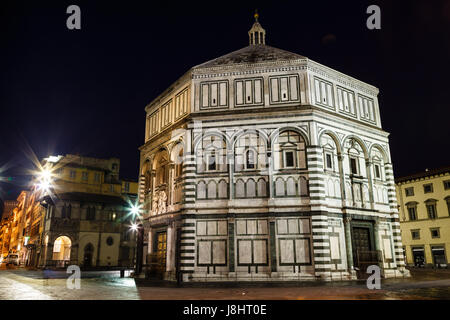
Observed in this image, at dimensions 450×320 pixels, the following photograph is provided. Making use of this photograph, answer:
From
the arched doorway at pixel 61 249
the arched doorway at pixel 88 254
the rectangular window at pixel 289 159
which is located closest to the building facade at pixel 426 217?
→ the rectangular window at pixel 289 159

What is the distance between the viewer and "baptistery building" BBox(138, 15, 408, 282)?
66.3 feet

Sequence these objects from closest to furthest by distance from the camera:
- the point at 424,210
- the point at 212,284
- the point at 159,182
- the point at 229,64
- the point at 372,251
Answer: the point at 212,284
the point at 372,251
the point at 229,64
the point at 159,182
the point at 424,210

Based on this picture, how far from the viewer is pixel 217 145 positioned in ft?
73.5

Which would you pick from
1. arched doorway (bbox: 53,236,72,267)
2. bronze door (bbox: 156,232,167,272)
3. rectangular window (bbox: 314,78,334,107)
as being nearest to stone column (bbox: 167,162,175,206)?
bronze door (bbox: 156,232,167,272)

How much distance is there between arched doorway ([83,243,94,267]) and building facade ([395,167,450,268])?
3907cm

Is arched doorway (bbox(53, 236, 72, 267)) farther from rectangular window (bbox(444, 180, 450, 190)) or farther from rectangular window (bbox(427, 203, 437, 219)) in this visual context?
rectangular window (bbox(444, 180, 450, 190))

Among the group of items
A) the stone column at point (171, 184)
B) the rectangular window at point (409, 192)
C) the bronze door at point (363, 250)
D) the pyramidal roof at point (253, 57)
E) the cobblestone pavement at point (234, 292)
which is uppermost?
the pyramidal roof at point (253, 57)

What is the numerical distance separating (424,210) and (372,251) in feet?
91.0

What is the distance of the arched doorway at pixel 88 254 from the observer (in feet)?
142

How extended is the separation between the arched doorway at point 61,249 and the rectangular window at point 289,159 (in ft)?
111

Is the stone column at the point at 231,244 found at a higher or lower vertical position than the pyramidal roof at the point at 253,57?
lower

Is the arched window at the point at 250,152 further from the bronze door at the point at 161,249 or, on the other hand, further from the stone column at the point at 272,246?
the bronze door at the point at 161,249
